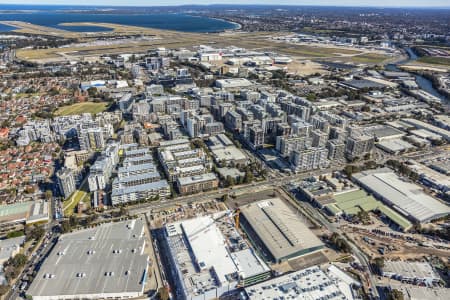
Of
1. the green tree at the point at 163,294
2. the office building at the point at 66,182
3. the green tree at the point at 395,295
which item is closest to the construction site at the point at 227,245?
the green tree at the point at 163,294

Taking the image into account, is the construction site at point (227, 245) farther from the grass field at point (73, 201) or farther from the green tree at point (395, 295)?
the grass field at point (73, 201)

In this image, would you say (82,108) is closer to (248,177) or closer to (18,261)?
(248,177)

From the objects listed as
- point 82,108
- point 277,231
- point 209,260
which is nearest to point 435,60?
point 277,231

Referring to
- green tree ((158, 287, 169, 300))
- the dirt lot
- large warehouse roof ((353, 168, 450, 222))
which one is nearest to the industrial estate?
green tree ((158, 287, 169, 300))

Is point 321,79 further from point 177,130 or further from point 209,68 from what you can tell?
point 177,130

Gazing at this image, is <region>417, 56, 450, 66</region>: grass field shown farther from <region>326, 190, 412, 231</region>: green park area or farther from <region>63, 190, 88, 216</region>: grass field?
<region>63, 190, 88, 216</region>: grass field

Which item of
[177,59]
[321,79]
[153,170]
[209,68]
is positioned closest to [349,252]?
[153,170]
